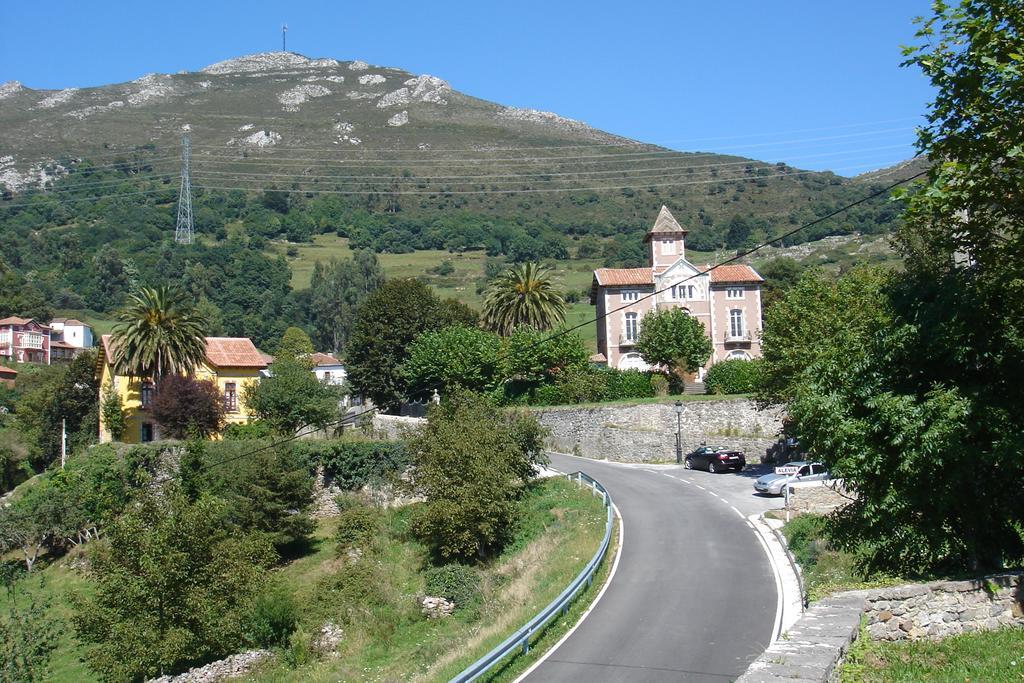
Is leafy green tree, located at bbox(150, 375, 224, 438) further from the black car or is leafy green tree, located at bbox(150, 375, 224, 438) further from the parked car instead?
the parked car

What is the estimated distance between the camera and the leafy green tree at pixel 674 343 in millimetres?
63219

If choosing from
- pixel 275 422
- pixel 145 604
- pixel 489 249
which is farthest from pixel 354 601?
pixel 489 249

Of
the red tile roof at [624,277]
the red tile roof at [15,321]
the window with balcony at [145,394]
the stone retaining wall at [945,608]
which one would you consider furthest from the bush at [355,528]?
the red tile roof at [15,321]

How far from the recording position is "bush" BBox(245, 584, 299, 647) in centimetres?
3181

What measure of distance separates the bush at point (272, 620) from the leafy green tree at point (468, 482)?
5.75 m

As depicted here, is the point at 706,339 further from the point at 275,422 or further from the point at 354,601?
the point at 354,601

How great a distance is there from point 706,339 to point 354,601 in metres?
39.4

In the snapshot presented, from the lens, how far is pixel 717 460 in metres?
43.8

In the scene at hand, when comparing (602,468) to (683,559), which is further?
(602,468)

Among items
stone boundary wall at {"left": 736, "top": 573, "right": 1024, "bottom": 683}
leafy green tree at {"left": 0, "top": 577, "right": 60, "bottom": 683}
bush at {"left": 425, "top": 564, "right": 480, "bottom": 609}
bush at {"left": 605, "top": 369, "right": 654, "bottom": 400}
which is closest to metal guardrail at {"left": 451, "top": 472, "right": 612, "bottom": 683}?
stone boundary wall at {"left": 736, "top": 573, "right": 1024, "bottom": 683}

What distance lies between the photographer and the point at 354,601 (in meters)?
34.1

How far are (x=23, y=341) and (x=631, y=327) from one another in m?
79.4

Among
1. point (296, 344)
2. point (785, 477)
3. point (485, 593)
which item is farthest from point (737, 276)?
point (296, 344)

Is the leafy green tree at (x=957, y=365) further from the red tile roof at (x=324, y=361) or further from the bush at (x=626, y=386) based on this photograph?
the red tile roof at (x=324, y=361)
